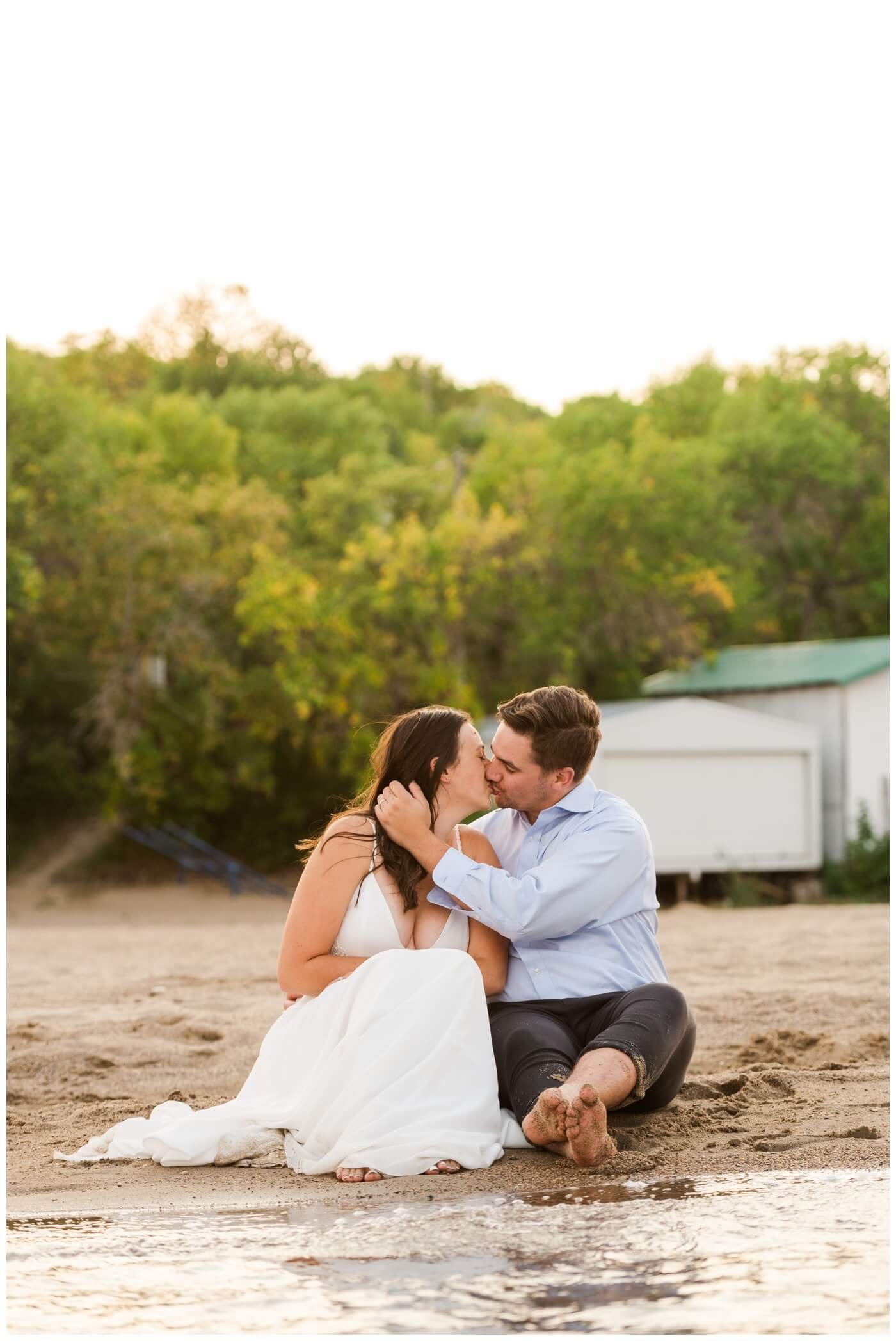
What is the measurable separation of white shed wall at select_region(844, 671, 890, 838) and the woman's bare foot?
2091cm

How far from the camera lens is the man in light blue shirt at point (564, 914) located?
4867mm

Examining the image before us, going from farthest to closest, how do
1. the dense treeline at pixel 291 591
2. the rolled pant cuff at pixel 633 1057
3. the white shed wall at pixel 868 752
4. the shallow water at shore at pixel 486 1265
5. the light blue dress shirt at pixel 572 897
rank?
the white shed wall at pixel 868 752 → the dense treeline at pixel 291 591 → the light blue dress shirt at pixel 572 897 → the rolled pant cuff at pixel 633 1057 → the shallow water at shore at pixel 486 1265

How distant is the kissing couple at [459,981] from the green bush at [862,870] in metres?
18.7

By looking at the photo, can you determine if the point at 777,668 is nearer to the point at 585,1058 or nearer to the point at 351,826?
the point at 351,826

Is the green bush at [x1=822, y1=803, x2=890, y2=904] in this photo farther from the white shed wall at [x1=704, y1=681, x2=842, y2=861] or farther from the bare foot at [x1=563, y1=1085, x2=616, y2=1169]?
the bare foot at [x1=563, y1=1085, x2=616, y2=1169]

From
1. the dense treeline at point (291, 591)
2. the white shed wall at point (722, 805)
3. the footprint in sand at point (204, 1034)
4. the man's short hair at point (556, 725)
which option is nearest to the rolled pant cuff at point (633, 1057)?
the man's short hair at point (556, 725)

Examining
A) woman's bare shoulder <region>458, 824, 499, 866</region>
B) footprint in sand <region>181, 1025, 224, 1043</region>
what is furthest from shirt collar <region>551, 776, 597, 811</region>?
footprint in sand <region>181, 1025, 224, 1043</region>

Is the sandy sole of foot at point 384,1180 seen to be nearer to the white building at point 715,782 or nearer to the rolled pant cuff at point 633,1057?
the rolled pant cuff at point 633,1057

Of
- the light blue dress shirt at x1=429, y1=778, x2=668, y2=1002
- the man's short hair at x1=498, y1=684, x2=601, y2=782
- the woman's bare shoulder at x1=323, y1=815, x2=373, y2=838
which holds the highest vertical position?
the man's short hair at x1=498, y1=684, x2=601, y2=782

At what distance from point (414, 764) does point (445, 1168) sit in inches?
49.4

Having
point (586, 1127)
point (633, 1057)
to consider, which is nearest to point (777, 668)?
point (633, 1057)

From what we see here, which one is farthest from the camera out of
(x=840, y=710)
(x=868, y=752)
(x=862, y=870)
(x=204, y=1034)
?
(x=868, y=752)

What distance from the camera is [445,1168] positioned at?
4.59 m

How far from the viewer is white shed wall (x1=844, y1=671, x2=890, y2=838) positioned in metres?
24.5
